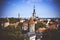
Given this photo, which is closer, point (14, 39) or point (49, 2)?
point (14, 39)

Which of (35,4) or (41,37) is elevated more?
(35,4)

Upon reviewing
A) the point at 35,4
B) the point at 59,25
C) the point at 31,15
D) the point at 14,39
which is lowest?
the point at 14,39

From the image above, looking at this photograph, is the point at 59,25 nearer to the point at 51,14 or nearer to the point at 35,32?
the point at 51,14

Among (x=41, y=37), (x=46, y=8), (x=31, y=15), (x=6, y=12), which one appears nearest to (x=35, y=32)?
(x=41, y=37)

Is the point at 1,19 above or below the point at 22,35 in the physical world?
above

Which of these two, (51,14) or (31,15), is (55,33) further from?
(31,15)

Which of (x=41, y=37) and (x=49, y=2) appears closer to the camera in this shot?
(x=41, y=37)

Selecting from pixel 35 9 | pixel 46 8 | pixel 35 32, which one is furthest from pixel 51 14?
pixel 35 32
